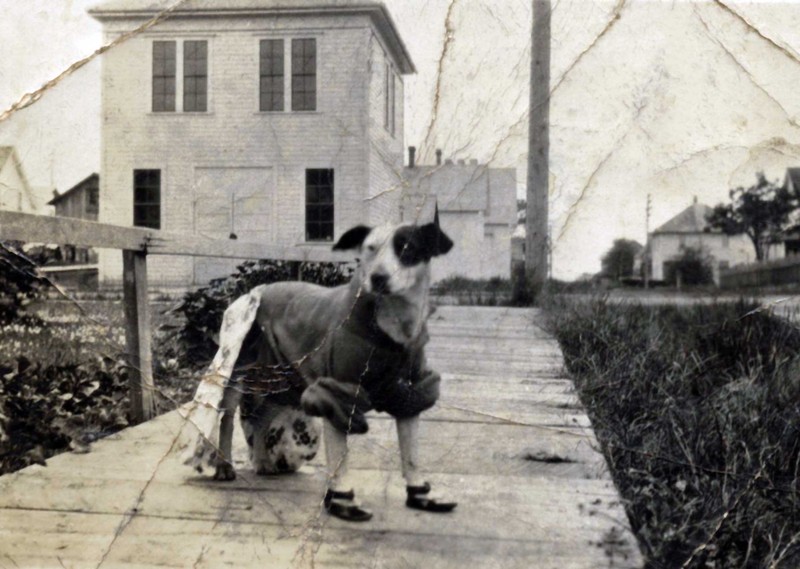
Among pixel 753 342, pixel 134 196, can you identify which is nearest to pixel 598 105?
pixel 134 196

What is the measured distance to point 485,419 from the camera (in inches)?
64.2

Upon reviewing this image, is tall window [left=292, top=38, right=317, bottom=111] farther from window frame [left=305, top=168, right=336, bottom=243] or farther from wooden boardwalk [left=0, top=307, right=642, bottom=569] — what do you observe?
wooden boardwalk [left=0, top=307, right=642, bottom=569]

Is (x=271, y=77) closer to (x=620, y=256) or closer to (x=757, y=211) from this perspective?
(x=620, y=256)

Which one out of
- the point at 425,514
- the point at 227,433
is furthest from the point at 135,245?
the point at 425,514

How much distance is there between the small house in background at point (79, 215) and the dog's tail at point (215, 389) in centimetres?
29

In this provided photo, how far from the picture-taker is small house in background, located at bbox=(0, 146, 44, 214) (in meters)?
1.65

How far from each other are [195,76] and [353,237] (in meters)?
0.47

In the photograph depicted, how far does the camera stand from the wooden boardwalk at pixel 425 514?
152 centimetres

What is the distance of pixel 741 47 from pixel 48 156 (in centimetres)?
144

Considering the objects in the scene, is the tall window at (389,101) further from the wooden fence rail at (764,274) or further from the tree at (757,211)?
→ the wooden fence rail at (764,274)

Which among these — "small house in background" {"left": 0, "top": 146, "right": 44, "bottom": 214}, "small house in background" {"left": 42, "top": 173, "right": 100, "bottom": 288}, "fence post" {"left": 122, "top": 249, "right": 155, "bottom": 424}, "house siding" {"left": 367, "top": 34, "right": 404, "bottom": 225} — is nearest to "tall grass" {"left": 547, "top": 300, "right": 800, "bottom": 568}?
"house siding" {"left": 367, "top": 34, "right": 404, "bottom": 225}

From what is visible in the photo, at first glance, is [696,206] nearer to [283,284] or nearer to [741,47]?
[741,47]

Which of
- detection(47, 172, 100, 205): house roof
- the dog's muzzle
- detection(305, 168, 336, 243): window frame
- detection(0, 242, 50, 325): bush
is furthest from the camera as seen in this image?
detection(0, 242, 50, 325): bush

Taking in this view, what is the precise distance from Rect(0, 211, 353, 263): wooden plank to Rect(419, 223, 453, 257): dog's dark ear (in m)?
0.22
